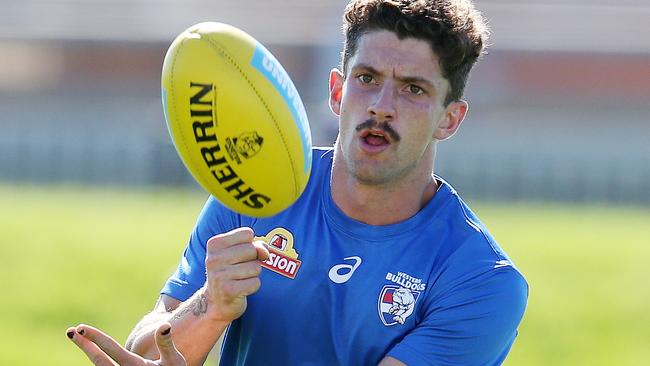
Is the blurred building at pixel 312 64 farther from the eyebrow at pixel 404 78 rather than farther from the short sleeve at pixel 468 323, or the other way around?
the eyebrow at pixel 404 78

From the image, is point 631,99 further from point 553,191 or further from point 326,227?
point 326,227

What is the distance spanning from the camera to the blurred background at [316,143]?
1434 cm

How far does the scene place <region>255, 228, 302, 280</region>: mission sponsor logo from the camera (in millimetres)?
5449

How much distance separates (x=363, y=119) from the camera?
5195 millimetres

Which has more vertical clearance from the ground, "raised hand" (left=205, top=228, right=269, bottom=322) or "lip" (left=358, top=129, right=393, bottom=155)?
"lip" (left=358, top=129, right=393, bottom=155)

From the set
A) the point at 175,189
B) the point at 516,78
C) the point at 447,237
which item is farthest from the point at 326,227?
the point at 516,78

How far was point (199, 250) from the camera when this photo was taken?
5574 mm

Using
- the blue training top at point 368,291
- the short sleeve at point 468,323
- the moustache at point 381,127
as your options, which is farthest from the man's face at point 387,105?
the short sleeve at point 468,323

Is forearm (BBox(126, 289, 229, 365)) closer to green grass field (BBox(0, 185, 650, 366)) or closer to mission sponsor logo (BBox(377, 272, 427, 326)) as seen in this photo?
mission sponsor logo (BBox(377, 272, 427, 326))

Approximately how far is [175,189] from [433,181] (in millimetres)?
18506

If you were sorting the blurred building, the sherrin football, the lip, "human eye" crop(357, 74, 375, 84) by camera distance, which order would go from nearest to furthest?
the sherrin football
the lip
"human eye" crop(357, 74, 375, 84)
the blurred building

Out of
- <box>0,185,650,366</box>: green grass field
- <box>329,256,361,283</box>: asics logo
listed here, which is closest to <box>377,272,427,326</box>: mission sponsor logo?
<box>329,256,361,283</box>: asics logo

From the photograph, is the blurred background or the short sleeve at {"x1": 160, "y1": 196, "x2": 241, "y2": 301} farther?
Result: the blurred background

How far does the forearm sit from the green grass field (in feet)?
21.8
